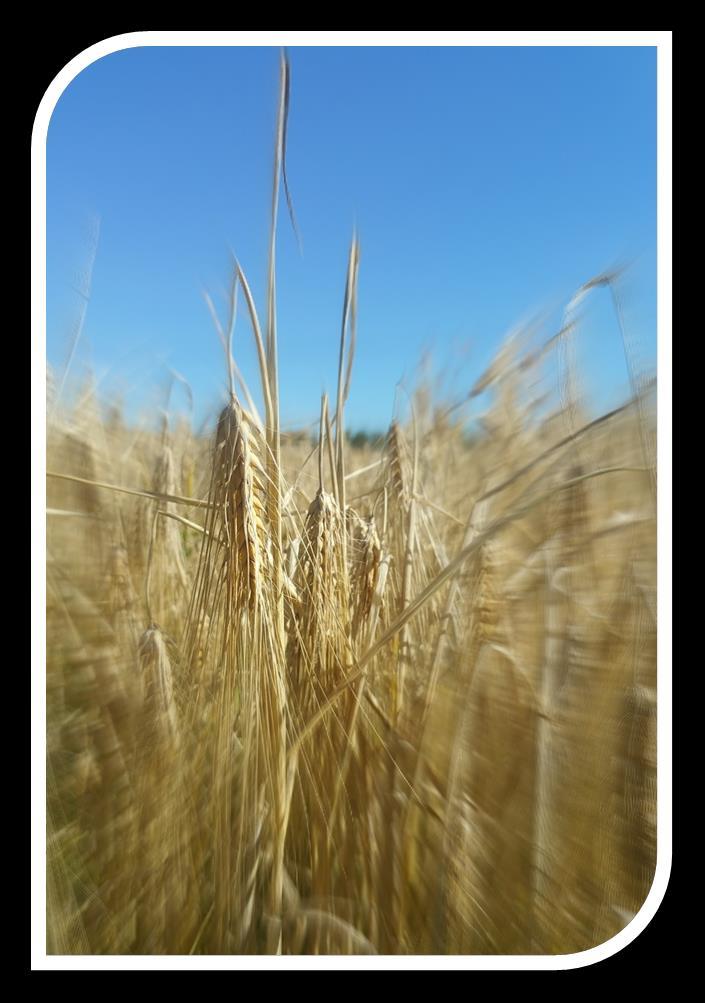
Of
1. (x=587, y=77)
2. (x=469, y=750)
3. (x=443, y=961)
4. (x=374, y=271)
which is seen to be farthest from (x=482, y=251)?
(x=443, y=961)


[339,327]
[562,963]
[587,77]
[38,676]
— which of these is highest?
[587,77]

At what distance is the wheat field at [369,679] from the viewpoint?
1.37 meters

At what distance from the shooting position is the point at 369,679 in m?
1.38

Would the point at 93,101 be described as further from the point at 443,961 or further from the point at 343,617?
the point at 443,961

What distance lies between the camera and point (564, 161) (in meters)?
1.39

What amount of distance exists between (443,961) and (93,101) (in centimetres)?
136

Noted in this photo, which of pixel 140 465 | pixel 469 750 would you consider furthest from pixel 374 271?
pixel 469 750

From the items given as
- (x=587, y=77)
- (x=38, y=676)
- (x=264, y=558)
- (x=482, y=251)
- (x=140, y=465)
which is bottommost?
(x=38, y=676)

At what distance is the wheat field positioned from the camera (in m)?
1.37

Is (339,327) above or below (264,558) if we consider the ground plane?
above

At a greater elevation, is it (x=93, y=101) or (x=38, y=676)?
(x=93, y=101)

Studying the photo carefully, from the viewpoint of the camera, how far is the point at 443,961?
1.41m

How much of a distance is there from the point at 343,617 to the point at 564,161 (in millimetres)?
731

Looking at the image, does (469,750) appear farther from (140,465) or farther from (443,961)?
(140,465)
